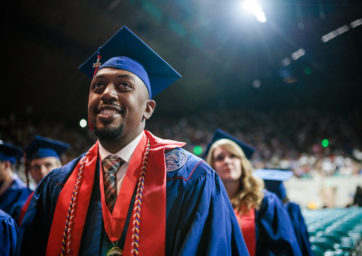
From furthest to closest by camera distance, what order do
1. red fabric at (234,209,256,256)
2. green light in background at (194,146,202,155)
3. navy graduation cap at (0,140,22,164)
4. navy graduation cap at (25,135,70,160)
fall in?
green light in background at (194,146,202,155), navy graduation cap at (25,135,70,160), navy graduation cap at (0,140,22,164), red fabric at (234,209,256,256)

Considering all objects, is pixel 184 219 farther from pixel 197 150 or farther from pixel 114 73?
pixel 197 150

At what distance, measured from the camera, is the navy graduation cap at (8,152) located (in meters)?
3.05

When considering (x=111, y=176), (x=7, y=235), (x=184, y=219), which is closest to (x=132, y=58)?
(x=111, y=176)

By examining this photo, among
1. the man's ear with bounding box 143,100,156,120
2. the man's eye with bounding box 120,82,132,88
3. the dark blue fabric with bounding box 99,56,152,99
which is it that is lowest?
the man's ear with bounding box 143,100,156,120

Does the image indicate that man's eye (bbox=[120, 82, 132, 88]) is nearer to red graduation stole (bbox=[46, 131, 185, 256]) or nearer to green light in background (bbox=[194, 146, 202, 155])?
red graduation stole (bbox=[46, 131, 185, 256])

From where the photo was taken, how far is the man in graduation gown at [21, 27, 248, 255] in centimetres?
100

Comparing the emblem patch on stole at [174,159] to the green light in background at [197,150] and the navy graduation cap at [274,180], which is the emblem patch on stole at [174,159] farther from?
the green light in background at [197,150]

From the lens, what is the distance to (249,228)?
2174 millimetres

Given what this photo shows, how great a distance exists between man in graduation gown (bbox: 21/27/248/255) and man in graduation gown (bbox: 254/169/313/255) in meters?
2.13

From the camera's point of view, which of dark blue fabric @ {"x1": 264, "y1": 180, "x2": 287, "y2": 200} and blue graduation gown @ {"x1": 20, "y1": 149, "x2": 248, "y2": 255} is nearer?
blue graduation gown @ {"x1": 20, "y1": 149, "x2": 248, "y2": 255}

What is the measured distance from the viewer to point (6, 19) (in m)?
7.10

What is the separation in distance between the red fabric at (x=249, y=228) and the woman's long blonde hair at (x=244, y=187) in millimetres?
51

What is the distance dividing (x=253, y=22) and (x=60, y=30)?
7004 millimetres

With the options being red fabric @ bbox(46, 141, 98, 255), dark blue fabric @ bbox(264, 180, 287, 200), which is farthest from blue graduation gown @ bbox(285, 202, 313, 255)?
red fabric @ bbox(46, 141, 98, 255)
